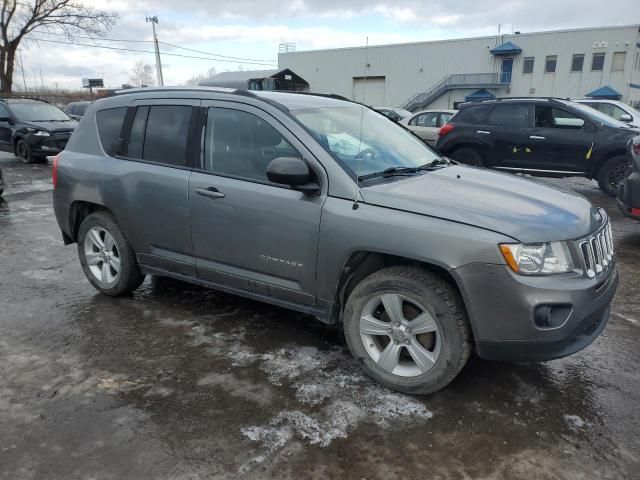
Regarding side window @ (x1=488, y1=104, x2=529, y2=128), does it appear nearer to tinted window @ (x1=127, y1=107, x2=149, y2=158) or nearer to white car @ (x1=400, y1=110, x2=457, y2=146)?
white car @ (x1=400, y1=110, x2=457, y2=146)

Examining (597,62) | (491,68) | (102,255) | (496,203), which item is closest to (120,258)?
(102,255)

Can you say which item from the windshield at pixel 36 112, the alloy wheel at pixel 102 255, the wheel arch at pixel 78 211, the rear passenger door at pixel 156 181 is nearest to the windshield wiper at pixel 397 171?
the rear passenger door at pixel 156 181

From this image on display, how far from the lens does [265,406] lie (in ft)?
9.75

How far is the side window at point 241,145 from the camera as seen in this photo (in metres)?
3.53

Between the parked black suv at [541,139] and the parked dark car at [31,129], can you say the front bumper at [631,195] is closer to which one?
the parked black suv at [541,139]

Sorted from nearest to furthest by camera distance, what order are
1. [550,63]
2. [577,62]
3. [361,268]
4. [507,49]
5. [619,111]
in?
[361,268] → [619,111] → [577,62] → [550,63] → [507,49]

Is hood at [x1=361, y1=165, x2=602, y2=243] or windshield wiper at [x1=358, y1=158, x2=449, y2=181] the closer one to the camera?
hood at [x1=361, y1=165, x2=602, y2=243]

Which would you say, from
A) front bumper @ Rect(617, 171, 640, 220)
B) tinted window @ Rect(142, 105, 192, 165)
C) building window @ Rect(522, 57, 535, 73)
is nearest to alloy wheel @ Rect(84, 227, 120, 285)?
tinted window @ Rect(142, 105, 192, 165)

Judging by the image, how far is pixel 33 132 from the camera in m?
13.5

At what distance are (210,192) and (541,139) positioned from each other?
770 cm

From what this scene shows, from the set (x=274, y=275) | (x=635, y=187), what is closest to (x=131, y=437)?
(x=274, y=275)

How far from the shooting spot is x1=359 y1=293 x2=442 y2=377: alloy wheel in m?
2.99

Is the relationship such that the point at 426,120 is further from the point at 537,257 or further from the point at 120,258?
the point at 537,257

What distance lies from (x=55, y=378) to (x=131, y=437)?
915 mm
